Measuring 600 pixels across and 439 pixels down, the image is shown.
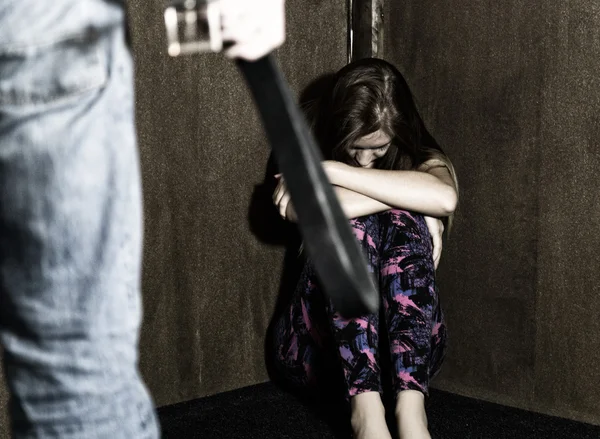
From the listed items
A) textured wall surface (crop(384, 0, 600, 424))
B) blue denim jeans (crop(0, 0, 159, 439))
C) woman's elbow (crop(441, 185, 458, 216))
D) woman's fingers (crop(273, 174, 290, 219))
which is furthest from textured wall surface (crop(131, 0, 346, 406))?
blue denim jeans (crop(0, 0, 159, 439))

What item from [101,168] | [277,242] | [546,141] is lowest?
[277,242]

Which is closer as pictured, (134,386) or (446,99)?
(134,386)

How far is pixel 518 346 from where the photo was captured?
1.88 m

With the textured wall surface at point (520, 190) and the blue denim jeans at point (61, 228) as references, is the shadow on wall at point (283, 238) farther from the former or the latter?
the blue denim jeans at point (61, 228)

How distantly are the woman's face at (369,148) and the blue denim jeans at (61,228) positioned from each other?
132cm

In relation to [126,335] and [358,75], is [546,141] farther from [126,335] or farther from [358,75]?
[126,335]

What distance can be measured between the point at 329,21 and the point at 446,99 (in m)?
0.41

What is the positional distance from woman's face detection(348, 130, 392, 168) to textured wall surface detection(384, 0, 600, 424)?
23cm

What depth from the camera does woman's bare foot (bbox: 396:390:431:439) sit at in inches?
56.3

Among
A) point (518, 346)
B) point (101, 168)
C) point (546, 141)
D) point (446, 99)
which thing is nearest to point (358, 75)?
point (446, 99)

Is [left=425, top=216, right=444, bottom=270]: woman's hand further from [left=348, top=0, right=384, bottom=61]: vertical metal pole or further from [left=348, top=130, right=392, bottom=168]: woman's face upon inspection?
[left=348, top=0, right=384, bottom=61]: vertical metal pole

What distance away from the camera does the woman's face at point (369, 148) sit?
1.86 m

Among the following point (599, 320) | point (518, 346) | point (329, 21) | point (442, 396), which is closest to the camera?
point (599, 320)

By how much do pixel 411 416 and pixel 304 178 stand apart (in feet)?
3.34
